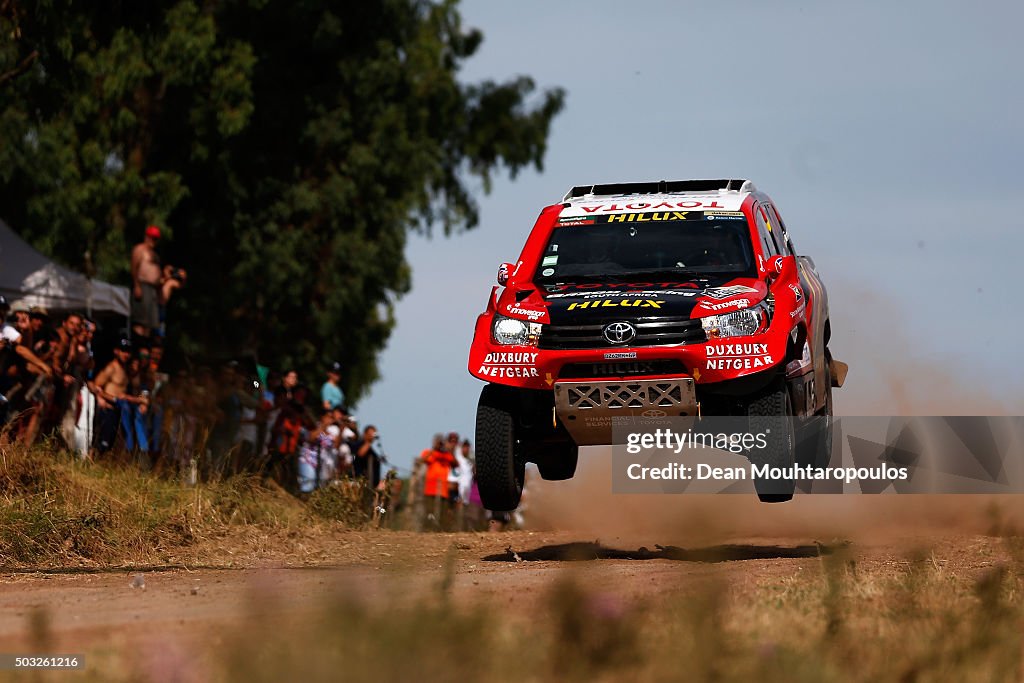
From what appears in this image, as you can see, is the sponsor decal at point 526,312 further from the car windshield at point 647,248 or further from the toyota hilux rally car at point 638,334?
the car windshield at point 647,248

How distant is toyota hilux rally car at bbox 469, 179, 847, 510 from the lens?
32.5 feet

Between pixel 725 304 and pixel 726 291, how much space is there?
0.17 m

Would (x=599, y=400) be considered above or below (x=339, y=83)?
below

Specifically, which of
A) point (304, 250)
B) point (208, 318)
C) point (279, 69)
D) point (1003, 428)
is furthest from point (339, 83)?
point (1003, 428)

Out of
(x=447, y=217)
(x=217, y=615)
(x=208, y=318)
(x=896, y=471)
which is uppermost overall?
(x=447, y=217)

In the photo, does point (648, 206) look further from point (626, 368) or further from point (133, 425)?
point (133, 425)

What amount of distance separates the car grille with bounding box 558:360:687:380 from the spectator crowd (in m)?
4.42

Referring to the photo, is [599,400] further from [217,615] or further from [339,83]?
[339,83]

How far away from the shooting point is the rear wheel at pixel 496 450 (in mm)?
10219

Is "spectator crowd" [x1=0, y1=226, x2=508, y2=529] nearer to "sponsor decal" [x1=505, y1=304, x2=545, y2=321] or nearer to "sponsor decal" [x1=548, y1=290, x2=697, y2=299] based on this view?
"sponsor decal" [x1=505, y1=304, x2=545, y2=321]

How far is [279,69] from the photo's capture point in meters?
29.2

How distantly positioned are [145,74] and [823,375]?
50.0 ft

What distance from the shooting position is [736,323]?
9.96m

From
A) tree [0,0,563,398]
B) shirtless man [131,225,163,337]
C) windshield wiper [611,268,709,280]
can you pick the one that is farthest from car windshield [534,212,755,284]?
tree [0,0,563,398]
